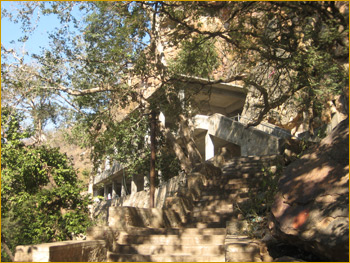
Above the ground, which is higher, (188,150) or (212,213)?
(188,150)

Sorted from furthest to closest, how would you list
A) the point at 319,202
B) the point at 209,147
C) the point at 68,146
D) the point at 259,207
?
the point at 68,146 → the point at 209,147 → the point at 259,207 → the point at 319,202

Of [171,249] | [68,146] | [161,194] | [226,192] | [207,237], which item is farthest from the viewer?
[68,146]

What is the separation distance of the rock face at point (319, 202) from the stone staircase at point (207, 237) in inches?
29.3

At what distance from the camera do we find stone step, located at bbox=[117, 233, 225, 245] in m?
7.44

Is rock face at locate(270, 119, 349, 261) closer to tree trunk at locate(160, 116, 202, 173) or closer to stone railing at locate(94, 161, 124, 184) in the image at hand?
tree trunk at locate(160, 116, 202, 173)

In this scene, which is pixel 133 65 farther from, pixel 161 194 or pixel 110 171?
pixel 110 171

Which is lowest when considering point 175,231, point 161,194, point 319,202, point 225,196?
point 175,231

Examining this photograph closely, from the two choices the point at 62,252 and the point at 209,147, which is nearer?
the point at 62,252

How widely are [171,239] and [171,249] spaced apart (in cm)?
47

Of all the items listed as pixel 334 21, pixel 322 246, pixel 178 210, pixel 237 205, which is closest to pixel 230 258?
pixel 322 246

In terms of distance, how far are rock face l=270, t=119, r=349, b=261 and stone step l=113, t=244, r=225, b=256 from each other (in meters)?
1.56

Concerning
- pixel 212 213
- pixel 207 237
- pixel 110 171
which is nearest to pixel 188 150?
pixel 212 213

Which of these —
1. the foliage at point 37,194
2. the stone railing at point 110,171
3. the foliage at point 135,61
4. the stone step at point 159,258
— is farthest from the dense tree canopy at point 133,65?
the stone railing at point 110,171

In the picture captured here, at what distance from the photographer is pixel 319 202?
5.13 m
